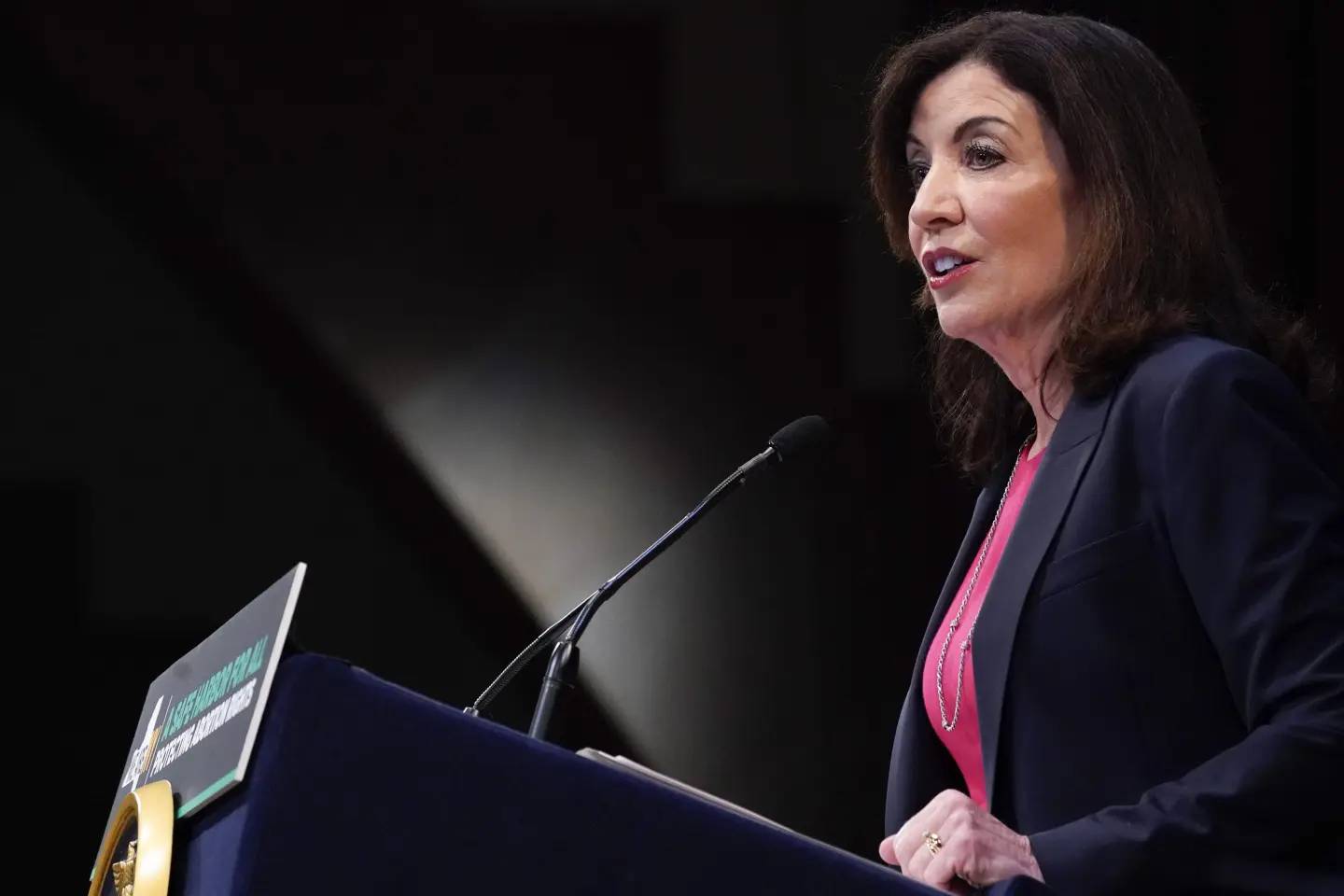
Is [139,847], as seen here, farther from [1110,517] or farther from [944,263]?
[944,263]

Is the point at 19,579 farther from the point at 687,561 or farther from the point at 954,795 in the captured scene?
the point at 954,795

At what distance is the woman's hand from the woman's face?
564mm

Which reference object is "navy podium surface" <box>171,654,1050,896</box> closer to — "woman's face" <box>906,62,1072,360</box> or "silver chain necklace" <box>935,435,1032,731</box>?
"silver chain necklace" <box>935,435,1032,731</box>

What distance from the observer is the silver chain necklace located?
1546 millimetres

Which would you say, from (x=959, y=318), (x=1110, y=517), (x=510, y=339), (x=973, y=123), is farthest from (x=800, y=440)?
(x=510, y=339)

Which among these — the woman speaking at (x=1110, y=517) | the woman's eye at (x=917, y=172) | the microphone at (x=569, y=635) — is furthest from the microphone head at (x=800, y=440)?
the woman's eye at (x=917, y=172)

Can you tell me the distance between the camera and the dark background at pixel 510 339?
118 inches

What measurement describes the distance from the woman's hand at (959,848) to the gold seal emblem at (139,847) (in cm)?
51

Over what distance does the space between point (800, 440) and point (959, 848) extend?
2.42ft

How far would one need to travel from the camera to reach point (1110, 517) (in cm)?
138

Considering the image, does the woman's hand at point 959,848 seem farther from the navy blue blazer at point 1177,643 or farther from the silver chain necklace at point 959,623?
the silver chain necklace at point 959,623

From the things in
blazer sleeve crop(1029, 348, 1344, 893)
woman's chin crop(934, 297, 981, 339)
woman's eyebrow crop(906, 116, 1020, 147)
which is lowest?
blazer sleeve crop(1029, 348, 1344, 893)

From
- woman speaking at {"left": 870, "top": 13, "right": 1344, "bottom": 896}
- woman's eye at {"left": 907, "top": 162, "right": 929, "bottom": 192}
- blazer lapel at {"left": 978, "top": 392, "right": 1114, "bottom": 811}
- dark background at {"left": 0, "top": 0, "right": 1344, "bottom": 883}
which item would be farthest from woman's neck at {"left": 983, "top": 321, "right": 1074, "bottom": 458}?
dark background at {"left": 0, "top": 0, "right": 1344, "bottom": 883}

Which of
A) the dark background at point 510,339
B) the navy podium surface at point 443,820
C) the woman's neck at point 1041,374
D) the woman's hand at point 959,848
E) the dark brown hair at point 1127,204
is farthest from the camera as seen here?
the dark background at point 510,339
